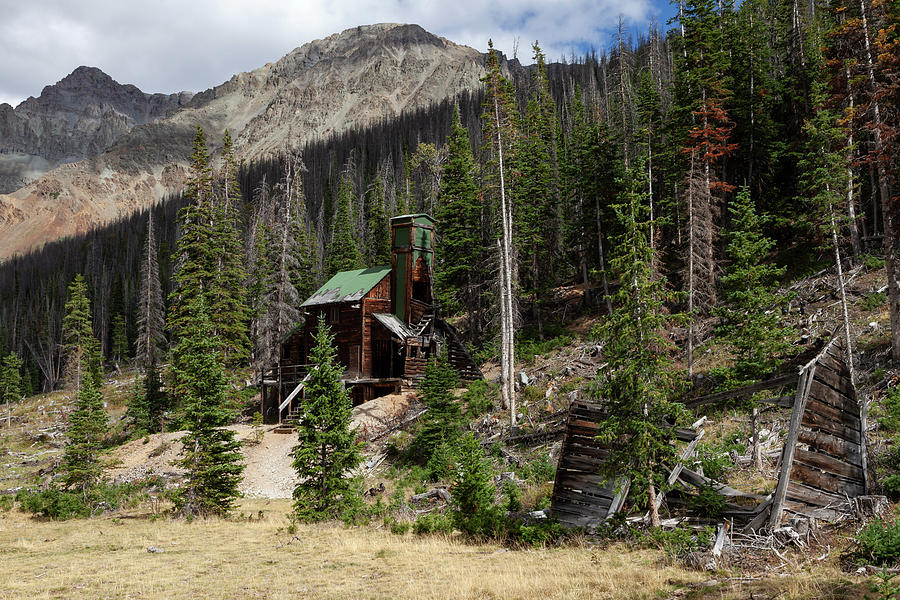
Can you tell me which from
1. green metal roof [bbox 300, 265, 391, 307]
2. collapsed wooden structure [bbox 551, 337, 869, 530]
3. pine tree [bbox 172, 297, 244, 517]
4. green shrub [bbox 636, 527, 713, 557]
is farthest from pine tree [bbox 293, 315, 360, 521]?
green metal roof [bbox 300, 265, 391, 307]

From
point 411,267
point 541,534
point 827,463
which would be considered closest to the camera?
point 827,463

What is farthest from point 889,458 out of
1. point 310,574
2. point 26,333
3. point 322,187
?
point 26,333

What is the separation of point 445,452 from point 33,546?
14.1 metres

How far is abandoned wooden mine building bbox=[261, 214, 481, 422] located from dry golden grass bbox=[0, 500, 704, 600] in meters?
17.9

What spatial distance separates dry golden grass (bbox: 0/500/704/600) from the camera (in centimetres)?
920

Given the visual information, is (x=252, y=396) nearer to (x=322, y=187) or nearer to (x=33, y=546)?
(x=33, y=546)

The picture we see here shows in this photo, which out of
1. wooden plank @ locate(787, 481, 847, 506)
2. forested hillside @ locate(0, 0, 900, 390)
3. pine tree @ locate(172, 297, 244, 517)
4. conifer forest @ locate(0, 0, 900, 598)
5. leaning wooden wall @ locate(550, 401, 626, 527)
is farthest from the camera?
forested hillside @ locate(0, 0, 900, 390)

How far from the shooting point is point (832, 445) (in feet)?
36.3

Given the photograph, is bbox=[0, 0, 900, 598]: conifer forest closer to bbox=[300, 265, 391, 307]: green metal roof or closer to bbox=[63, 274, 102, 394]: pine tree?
bbox=[63, 274, 102, 394]: pine tree

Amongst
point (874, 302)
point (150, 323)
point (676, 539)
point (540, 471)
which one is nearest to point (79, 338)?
point (150, 323)

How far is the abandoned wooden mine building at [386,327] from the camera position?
34500mm

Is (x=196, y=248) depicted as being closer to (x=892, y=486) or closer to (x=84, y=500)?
(x=84, y=500)

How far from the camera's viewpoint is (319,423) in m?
17.8

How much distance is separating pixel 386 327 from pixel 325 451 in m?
17.1
